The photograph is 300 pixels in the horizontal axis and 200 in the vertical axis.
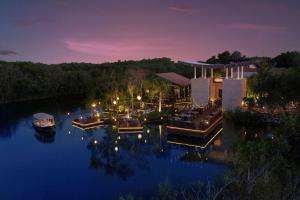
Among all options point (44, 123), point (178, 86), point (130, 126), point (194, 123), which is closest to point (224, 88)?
point (194, 123)

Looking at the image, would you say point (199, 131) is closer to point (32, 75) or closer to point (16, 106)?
point (16, 106)

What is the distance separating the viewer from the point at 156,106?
27.2 m

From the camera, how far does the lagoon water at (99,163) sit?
12.2 meters

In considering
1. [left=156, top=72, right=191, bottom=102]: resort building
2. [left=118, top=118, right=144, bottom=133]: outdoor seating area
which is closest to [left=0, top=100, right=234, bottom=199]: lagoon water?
[left=118, top=118, right=144, bottom=133]: outdoor seating area

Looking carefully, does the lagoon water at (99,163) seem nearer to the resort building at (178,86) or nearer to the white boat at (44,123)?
the white boat at (44,123)

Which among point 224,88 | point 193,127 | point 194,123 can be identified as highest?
point 224,88

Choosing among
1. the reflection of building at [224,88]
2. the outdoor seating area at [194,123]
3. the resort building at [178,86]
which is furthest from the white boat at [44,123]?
the resort building at [178,86]

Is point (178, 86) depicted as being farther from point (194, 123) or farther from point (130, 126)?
point (194, 123)

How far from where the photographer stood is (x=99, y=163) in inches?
591

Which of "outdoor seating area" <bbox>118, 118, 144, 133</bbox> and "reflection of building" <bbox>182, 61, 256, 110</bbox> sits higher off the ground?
"reflection of building" <bbox>182, 61, 256, 110</bbox>

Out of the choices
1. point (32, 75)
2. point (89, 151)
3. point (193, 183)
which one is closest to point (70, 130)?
point (89, 151)

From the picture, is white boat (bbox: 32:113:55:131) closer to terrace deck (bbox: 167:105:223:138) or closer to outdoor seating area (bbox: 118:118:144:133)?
outdoor seating area (bbox: 118:118:144:133)

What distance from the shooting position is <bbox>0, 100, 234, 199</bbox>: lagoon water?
12.2 meters

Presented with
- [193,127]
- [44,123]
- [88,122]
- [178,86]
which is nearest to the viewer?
[193,127]
